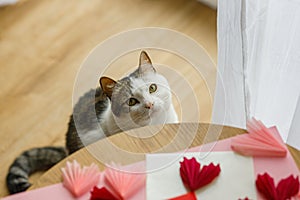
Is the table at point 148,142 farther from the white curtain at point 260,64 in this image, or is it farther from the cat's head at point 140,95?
the white curtain at point 260,64

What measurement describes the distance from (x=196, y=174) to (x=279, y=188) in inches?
5.8

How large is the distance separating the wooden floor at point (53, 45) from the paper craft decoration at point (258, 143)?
0.60m

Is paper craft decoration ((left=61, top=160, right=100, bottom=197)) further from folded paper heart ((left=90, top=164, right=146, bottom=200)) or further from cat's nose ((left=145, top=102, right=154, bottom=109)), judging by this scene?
cat's nose ((left=145, top=102, right=154, bottom=109))

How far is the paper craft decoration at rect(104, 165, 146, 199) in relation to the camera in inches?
39.7

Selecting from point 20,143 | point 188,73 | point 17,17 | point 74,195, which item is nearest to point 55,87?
point 20,143

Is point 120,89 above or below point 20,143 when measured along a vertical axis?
below

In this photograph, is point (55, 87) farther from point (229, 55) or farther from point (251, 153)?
point (251, 153)

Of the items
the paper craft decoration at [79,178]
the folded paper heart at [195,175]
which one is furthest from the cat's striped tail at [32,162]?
the folded paper heart at [195,175]

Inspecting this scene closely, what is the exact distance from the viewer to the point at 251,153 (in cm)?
104

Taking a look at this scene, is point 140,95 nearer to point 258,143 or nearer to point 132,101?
point 132,101

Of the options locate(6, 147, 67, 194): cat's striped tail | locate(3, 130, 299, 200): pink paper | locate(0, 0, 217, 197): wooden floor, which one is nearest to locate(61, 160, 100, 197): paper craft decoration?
locate(3, 130, 299, 200): pink paper

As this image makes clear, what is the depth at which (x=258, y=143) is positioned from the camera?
3.43 ft

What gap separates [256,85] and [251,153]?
0.31m

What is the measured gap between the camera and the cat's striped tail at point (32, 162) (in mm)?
1532
